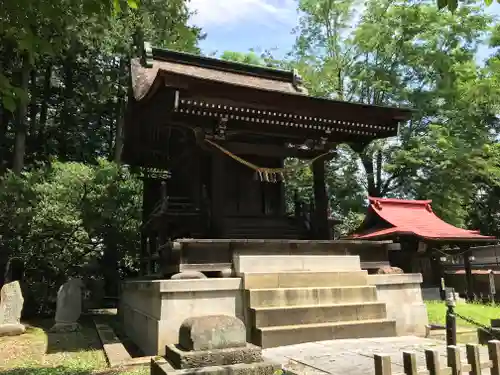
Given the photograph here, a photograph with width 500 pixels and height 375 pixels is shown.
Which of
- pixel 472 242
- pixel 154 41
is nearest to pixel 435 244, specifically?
pixel 472 242

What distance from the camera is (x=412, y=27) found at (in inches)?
1000

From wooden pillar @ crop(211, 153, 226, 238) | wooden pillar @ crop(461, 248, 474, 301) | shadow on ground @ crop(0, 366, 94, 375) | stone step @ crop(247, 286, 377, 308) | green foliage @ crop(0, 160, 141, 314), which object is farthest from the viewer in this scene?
wooden pillar @ crop(461, 248, 474, 301)

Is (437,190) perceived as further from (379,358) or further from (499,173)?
(379,358)

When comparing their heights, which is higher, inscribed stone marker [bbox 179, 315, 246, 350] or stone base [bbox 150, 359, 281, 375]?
inscribed stone marker [bbox 179, 315, 246, 350]

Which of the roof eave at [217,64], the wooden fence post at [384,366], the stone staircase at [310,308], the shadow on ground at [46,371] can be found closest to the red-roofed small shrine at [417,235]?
the roof eave at [217,64]

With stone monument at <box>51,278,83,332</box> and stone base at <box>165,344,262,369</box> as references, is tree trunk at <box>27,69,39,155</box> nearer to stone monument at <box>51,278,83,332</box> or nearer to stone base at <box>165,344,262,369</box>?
stone monument at <box>51,278,83,332</box>

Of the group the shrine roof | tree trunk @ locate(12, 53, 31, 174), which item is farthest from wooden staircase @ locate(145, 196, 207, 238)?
tree trunk @ locate(12, 53, 31, 174)

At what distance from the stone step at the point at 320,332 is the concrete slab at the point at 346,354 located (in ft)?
0.47

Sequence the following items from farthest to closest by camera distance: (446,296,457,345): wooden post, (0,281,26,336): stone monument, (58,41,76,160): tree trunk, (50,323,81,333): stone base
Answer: (58,41,76,160): tree trunk
(50,323,81,333): stone base
(0,281,26,336): stone monument
(446,296,457,345): wooden post

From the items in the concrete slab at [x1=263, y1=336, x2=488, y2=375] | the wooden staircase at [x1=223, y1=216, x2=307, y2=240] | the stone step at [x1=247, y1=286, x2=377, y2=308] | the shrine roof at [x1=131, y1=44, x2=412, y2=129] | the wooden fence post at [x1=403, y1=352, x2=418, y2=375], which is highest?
the shrine roof at [x1=131, y1=44, x2=412, y2=129]

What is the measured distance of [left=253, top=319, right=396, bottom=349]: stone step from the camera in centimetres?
746

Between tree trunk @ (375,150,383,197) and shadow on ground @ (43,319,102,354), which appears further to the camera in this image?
tree trunk @ (375,150,383,197)

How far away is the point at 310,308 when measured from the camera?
8.05 meters

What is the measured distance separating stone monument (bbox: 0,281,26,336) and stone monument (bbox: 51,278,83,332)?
96 cm
